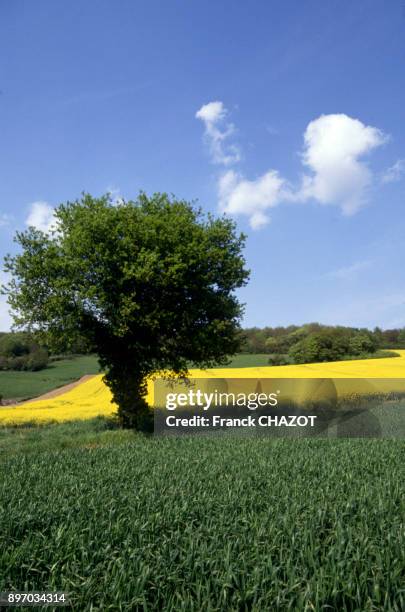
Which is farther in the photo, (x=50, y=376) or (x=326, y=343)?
(x=50, y=376)

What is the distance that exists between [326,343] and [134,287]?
28.9 m

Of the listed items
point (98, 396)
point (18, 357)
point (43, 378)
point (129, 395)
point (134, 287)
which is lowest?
point (98, 396)

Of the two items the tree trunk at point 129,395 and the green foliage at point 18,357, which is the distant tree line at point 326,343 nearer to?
the tree trunk at point 129,395

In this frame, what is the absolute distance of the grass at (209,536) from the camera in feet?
12.5

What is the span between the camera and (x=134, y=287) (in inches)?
734

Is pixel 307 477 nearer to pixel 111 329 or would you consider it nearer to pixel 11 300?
pixel 111 329

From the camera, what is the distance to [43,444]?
53.8ft

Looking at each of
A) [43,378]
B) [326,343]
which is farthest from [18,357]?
[326,343]

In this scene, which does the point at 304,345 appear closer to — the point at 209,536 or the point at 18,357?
the point at 18,357

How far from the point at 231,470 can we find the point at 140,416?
1204 centimetres

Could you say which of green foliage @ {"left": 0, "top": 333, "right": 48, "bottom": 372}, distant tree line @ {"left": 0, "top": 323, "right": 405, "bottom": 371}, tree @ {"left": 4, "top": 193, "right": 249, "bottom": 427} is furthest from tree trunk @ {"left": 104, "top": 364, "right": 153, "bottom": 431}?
green foliage @ {"left": 0, "top": 333, "right": 48, "bottom": 372}

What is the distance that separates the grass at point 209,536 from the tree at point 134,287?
9.69 m

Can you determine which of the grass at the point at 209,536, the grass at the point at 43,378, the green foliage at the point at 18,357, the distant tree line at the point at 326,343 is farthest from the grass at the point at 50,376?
the grass at the point at 209,536

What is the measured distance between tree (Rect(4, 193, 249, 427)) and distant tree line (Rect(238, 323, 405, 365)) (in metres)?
18.5
